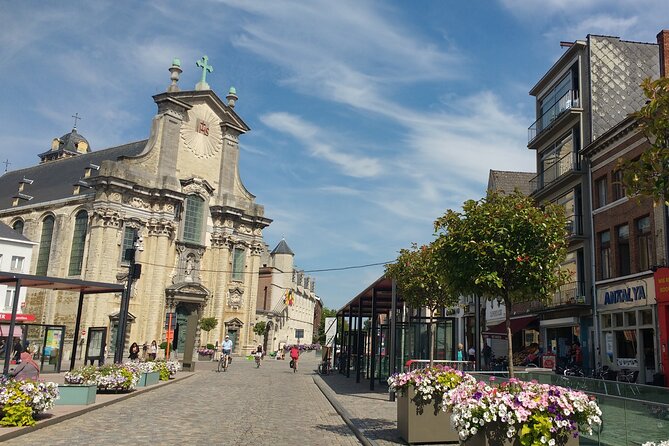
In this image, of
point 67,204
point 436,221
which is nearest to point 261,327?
point 67,204

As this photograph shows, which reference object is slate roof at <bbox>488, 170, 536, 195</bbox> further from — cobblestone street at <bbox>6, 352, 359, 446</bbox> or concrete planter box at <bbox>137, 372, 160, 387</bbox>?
concrete planter box at <bbox>137, 372, 160, 387</bbox>

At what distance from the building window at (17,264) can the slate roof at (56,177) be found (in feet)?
20.1

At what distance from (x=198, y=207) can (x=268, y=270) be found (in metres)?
35.6

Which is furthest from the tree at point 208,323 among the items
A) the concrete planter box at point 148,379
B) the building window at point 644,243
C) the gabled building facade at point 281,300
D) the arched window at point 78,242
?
the building window at point 644,243

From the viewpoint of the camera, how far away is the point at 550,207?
1081 centimetres

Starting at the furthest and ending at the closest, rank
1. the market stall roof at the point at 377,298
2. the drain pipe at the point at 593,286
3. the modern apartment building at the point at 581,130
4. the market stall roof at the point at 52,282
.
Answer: the modern apartment building at the point at 581,130 → the drain pipe at the point at 593,286 → the market stall roof at the point at 377,298 → the market stall roof at the point at 52,282

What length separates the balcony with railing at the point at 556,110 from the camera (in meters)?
28.6

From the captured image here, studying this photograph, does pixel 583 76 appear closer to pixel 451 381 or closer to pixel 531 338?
pixel 531 338

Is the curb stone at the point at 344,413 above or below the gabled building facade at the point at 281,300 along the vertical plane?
below

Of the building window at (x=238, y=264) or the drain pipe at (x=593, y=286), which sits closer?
the drain pipe at (x=593, y=286)

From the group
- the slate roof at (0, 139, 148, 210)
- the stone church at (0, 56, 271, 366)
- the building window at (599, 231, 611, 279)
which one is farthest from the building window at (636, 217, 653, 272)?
the slate roof at (0, 139, 148, 210)

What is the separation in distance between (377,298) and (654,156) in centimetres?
1996

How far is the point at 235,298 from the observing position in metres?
51.8

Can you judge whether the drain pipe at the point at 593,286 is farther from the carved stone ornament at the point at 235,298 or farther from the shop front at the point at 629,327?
the carved stone ornament at the point at 235,298
